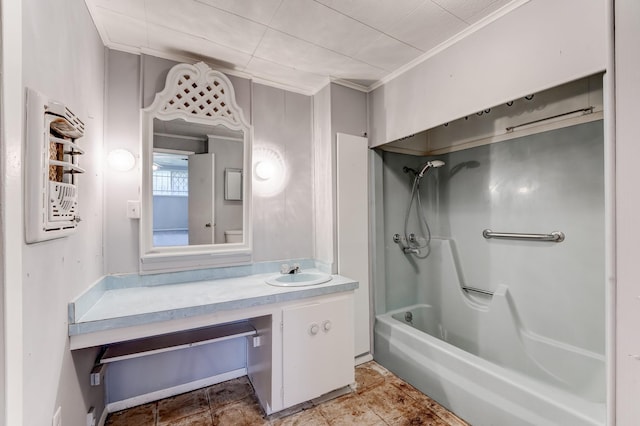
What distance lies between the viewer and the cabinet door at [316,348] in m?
1.75

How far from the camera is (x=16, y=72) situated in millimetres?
775

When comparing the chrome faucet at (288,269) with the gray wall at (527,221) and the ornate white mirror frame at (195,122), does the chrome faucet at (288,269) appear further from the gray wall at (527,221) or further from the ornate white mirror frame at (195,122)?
the gray wall at (527,221)

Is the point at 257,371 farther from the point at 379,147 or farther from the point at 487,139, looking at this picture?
the point at 487,139

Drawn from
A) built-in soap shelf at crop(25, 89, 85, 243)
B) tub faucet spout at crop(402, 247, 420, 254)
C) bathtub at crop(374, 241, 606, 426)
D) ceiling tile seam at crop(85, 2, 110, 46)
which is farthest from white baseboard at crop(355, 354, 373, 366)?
ceiling tile seam at crop(85, 2, 110, 46)

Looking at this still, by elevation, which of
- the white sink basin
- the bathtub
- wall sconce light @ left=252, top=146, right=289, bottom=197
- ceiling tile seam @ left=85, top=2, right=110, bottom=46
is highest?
ceiling tile seam @ left=85, top=2, right=110, bottom=46

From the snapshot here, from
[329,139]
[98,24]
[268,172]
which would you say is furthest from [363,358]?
[98,24]

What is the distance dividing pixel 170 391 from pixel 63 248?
138 centimetres

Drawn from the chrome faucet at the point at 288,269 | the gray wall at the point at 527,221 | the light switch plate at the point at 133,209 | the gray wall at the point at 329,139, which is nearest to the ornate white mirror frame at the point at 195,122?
the light switch plate at the point at 133,209

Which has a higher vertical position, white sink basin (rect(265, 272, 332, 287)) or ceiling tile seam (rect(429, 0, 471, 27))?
ceiling tile seam (rect(429, 0, 471, 27))

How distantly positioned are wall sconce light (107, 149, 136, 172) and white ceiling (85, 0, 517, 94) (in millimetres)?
666

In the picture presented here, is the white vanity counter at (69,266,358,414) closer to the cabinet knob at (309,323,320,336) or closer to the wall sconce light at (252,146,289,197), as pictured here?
the cabinet knob at (309,323,320,336)

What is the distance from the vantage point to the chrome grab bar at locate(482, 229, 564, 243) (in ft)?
6.61

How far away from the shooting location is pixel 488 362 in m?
1.67

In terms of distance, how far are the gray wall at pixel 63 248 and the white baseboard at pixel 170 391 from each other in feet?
0.49
